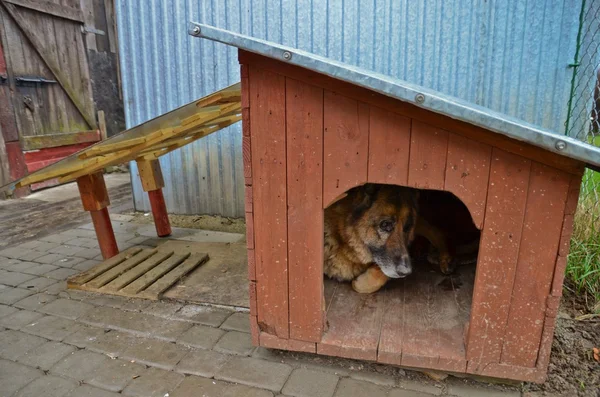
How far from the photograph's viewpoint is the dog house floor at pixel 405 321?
206 centimetres

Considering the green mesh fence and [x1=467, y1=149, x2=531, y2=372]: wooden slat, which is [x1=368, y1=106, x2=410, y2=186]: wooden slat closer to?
[x1=467, y1=149, x2=531, y2=372]: wooden slat

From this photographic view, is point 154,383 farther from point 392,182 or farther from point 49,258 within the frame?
point 49,258

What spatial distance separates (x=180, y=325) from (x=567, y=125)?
4.51 m

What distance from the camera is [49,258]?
400 centimetres

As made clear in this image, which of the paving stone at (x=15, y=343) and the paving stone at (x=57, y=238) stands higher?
the paving stone at (x=15, y=343)

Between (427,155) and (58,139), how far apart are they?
815 cm

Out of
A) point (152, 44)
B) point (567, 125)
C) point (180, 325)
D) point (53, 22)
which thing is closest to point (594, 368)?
point (180, 325)

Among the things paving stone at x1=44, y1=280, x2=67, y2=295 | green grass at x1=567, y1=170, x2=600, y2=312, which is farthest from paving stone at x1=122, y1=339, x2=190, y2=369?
green grass at x1=567, y1=170, x2=600, y2=312

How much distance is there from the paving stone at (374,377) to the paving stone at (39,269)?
3.21m

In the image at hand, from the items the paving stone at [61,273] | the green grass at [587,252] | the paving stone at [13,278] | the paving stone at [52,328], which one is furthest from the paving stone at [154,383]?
the green grass at [587,252]

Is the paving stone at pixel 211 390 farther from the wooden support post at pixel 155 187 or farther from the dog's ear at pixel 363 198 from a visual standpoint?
the wooden support post at pixel 155 187

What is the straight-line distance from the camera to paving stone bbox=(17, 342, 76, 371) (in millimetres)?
2285

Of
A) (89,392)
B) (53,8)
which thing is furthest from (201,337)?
(53,8)

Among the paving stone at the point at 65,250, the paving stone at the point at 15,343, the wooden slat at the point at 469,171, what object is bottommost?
the paving stone at the point at 65,250
